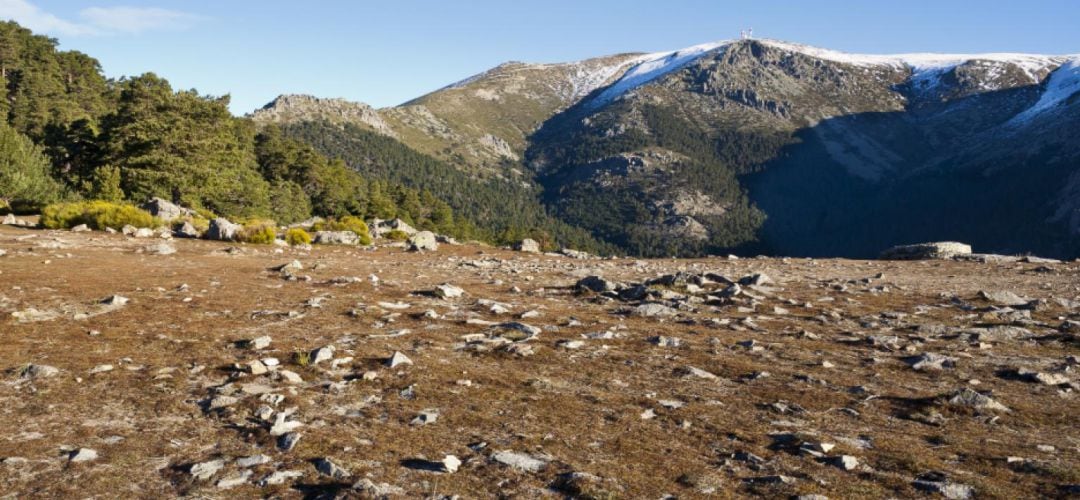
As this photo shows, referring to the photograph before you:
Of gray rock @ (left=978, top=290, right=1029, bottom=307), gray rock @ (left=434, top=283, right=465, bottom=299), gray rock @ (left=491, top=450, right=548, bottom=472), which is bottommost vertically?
gray rock @ (left=434, top=283, right=465, bottom=299)

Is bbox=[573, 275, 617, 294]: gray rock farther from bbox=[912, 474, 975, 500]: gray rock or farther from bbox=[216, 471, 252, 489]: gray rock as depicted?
bbox=[216, 471, 252, 489]: gray rock

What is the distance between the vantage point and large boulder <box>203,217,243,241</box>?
2833cm

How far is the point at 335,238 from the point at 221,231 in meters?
5.78

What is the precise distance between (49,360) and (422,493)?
6.48m

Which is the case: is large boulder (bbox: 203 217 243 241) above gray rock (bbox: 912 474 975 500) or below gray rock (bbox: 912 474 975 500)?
below

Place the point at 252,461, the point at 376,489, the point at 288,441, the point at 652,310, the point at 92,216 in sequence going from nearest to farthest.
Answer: the point at 376,489
the point at 252,461
the point at 288,441
the point at 652,310
the point at 92,216

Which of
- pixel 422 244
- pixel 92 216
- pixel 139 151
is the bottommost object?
pixel 422 244

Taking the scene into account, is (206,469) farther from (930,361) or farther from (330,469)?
(930,361)

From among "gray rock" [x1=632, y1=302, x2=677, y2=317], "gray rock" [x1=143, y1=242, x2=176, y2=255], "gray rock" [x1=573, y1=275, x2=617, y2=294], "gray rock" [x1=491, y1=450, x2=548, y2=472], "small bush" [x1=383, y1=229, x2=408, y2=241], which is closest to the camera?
"gray rock" [x1=491, y1=450, x2=548, y2=472]

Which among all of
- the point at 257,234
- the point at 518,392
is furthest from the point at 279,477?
the point at 257,234

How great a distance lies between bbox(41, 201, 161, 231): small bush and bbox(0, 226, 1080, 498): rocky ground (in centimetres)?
1550

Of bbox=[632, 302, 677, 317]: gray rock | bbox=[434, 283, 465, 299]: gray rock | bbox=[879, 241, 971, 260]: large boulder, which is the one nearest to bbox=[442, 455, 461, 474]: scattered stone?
bbox=[632, 302, 677, 317]: gray rock

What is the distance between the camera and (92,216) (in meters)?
29.1

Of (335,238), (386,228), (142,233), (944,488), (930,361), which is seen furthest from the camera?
(386,228)
